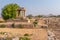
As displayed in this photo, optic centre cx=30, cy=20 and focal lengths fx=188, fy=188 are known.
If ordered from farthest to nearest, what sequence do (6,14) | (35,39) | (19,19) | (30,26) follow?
(6,14)
(19,19)
(30,26)
(35,39)

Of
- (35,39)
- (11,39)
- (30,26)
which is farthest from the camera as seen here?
(30,26)

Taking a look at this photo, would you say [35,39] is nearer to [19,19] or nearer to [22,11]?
[19,19]

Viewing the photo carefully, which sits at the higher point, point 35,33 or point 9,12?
point 9,12

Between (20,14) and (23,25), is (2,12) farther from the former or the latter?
(23,25)

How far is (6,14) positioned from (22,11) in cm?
1005

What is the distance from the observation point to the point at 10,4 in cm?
4788

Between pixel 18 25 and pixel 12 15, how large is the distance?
19.1 m

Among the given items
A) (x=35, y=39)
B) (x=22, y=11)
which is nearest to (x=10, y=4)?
(x=22, y=11)

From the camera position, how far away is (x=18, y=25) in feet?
88.7

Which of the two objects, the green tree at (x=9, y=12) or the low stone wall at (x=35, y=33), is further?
the green tree at (x=9, y=12)

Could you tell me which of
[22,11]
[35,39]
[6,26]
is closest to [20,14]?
[22,11]

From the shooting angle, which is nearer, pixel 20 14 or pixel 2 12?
pixel 20 14

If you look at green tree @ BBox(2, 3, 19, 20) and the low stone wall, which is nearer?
the low stone wall

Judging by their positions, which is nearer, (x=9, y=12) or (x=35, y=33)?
(x=35, y=33)
